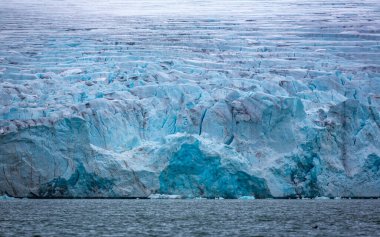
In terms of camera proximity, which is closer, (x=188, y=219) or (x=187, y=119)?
(x=188, y=219)

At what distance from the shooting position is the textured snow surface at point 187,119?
82.0 feet

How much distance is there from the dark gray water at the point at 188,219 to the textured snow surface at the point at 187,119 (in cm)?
89

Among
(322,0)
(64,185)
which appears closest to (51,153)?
(64,185)

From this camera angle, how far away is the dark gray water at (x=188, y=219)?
15.6 meters

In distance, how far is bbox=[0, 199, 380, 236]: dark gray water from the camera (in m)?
15.6

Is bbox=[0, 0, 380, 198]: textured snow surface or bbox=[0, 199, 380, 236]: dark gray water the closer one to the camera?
bbox=[0, 199, 380, 236]: dark gray water

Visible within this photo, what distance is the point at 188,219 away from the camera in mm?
19344

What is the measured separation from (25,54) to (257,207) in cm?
1586

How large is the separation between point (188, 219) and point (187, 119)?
824cm

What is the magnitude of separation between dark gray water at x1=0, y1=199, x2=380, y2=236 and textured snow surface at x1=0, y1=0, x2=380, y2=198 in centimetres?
89

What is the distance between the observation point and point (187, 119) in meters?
27.2

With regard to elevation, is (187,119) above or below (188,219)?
above

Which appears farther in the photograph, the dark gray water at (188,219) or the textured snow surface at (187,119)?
the textured snow surface at (187,119)

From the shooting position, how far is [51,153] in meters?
24.9
